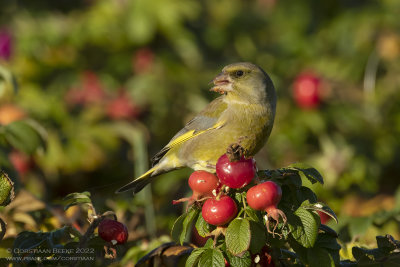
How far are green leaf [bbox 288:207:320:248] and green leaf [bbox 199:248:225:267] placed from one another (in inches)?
9.1

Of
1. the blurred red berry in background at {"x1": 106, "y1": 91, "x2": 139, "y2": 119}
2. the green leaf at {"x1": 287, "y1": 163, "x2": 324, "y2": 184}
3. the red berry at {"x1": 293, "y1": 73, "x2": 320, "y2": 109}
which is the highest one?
the blurred red berry in background at {"x1": 106, "y1": 91, "x2": 139, "y2": 119}

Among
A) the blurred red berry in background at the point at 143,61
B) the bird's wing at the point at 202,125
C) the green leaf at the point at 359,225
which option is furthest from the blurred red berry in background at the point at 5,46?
the green leaf at the point at 359,225

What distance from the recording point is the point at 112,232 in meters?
1.96

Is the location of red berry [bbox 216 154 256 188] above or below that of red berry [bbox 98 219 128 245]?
above

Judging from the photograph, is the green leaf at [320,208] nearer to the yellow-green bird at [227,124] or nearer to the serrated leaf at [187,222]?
the serrated leaf at [187,222]

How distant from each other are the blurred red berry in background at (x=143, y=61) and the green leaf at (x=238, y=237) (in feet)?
14.4

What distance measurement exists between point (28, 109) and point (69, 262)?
3.47 metres

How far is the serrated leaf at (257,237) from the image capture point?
70.8 inches

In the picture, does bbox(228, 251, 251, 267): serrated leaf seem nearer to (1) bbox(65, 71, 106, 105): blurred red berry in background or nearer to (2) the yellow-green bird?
(2) the yellow-green bird

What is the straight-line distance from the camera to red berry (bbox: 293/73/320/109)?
228 inches

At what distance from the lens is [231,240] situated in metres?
1.81

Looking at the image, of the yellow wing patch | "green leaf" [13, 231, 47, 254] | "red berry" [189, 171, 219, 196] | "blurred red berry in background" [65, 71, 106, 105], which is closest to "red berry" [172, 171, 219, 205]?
"red berry" [189, 171, 219, 196]

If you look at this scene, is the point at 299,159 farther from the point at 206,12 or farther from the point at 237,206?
the point at 237,206

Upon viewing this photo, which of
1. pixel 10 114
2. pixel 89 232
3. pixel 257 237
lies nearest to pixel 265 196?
pixel 257 237
